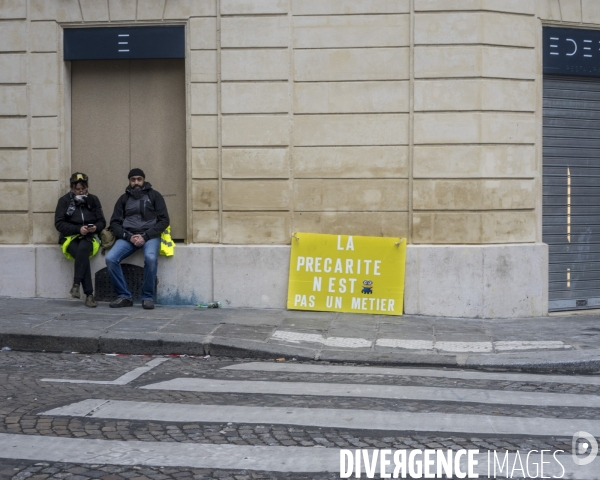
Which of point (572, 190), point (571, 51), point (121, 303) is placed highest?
point (571, 51)

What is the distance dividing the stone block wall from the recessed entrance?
1.27 ft

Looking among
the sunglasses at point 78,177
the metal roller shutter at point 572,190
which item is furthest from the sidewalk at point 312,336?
the sunglasses at point 78,177

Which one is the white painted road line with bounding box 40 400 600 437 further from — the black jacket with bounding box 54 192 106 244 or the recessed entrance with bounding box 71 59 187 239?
the recessed entrance with bounding box 71 59 187 239

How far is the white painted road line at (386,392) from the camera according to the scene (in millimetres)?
5977

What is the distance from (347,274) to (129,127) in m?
3.65

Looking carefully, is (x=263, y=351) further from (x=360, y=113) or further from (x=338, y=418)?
(x=360, y=113)

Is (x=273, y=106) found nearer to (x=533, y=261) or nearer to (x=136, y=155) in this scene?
→ (x=136, y=155)

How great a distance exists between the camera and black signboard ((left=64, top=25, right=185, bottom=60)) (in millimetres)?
10531

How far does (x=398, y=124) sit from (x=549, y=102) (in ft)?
7.18

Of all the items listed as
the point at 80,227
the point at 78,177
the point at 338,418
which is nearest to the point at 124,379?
the point at 338,418

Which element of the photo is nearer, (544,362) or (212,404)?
(212,404)

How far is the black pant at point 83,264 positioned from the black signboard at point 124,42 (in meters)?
2.55

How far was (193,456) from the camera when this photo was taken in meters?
4.53

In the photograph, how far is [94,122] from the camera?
11.0m
